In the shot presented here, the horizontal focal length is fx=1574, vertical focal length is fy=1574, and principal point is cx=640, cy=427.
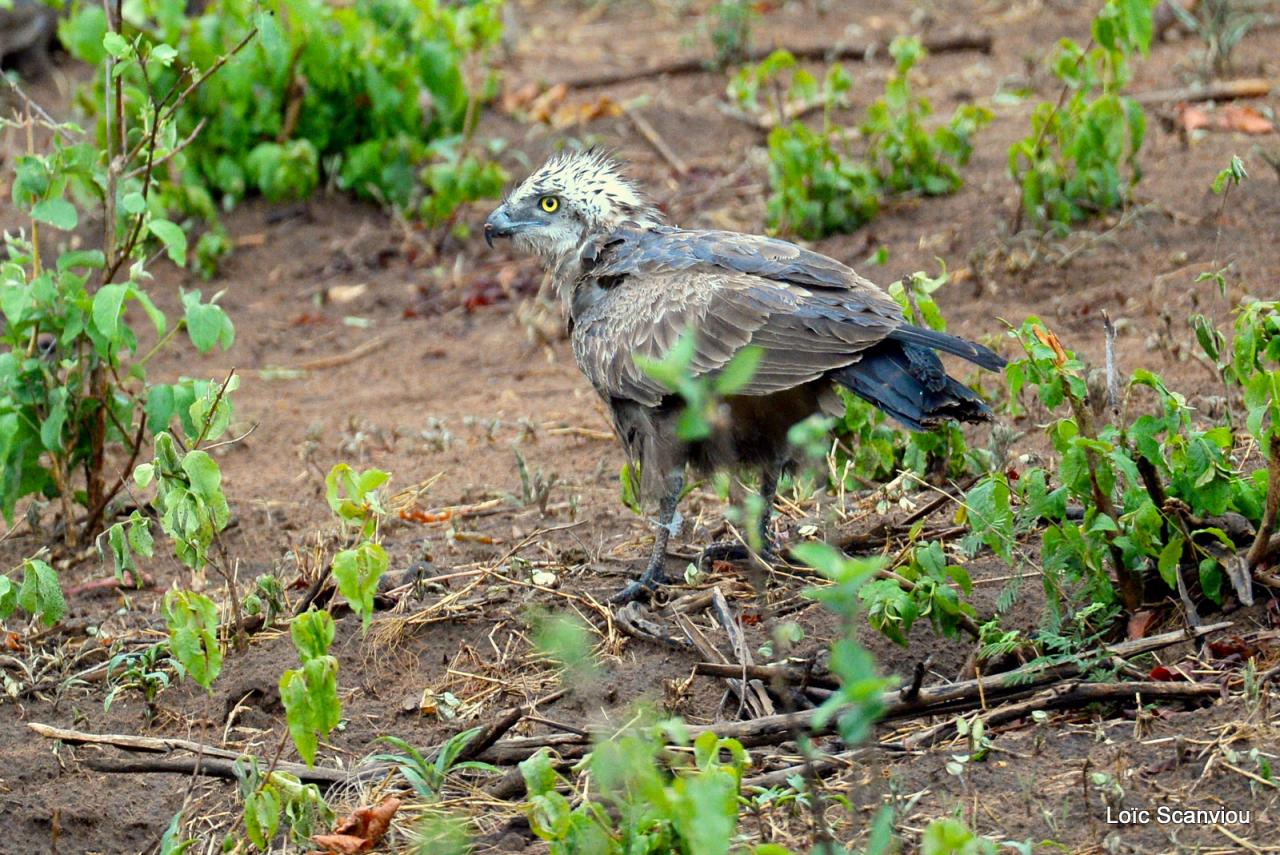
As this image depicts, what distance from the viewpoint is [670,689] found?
4.38 metres

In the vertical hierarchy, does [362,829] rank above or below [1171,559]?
below

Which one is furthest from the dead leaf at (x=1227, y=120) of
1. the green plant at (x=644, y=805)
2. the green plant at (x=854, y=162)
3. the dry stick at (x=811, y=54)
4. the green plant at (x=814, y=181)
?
the green plant at (x=644, y=805)

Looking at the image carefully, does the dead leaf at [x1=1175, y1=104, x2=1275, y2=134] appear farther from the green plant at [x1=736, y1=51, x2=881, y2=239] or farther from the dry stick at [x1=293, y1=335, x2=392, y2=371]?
the dry stick at [x1=293, y1=335, x2=392, y2=371]

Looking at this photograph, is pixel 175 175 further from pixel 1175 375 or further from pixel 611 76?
pixel 1175 375

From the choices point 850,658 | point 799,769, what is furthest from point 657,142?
point 850,658

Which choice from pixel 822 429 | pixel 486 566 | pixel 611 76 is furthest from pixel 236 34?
pixel 822 429

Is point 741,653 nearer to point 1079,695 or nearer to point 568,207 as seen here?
point 1079,695

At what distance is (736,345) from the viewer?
191 inches

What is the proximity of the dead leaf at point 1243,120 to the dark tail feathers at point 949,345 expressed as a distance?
443 cm

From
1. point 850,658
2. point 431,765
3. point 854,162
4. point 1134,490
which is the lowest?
point 431,765

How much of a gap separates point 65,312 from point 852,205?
163 inches

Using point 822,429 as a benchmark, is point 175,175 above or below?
below

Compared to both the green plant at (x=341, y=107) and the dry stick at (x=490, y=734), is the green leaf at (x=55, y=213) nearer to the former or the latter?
the dry stick at (x=490, y=734)
